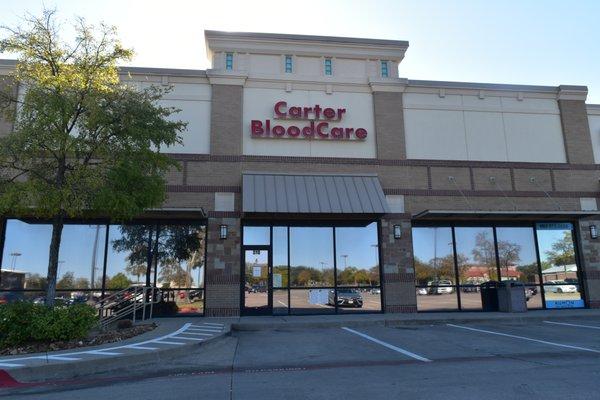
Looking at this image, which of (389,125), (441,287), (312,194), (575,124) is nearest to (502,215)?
(441,287)

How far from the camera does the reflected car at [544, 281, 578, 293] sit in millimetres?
17344

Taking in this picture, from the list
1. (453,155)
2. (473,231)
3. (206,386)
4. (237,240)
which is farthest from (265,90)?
(206,386)

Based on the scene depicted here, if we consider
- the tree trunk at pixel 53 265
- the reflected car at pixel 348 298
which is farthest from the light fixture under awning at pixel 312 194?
the tree trunk at pixel 53 265

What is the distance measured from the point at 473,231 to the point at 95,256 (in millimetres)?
13400

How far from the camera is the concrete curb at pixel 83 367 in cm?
710

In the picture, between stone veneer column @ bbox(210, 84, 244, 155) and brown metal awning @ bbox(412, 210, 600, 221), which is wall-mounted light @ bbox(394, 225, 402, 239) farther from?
stone veneer column @ bbox(210, 84, 244, 155)

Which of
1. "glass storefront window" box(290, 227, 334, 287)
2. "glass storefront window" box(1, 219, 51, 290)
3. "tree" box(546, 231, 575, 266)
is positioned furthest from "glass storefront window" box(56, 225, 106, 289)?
"tree" box(546, 231, 575, 266)

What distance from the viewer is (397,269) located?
16312mm

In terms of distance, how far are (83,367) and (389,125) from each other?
43.7 ft

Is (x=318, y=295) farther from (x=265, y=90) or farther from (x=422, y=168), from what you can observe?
(x=265, y=90)

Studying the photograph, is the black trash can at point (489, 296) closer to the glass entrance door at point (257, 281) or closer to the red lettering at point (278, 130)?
the glass entrance door at point (257, 281)

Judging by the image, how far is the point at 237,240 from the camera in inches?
623

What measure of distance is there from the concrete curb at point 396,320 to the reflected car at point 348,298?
857mm

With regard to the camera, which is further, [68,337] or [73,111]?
[73,111]
